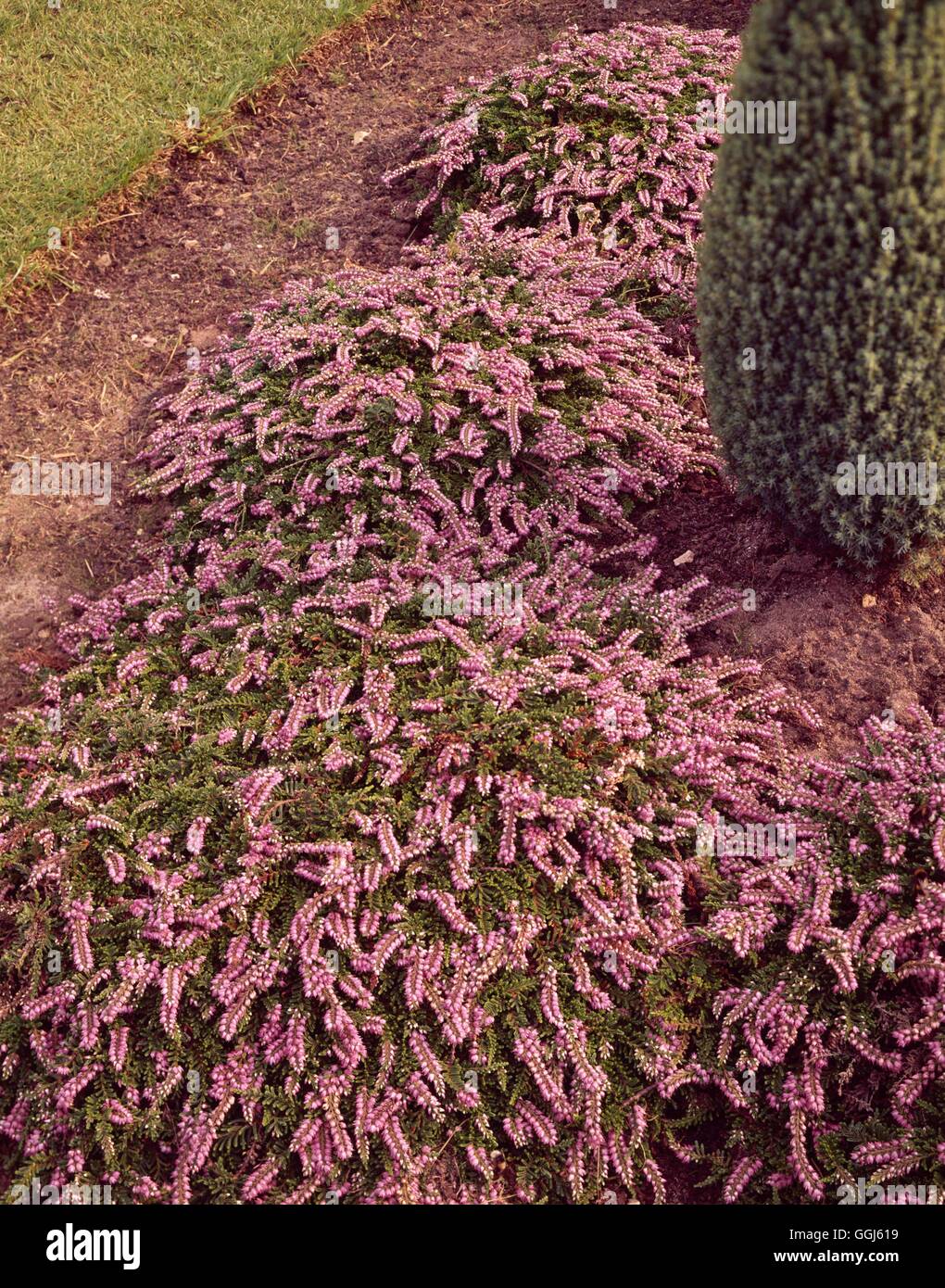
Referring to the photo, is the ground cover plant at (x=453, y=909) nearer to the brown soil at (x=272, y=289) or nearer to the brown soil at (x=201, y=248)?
the brown soil at (x=272, y=289)

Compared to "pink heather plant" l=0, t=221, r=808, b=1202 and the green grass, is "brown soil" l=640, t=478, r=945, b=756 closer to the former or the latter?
"pink heather plant" l=0, t=221, r=808, b=1202

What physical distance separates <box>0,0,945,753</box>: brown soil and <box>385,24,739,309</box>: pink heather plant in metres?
0.52

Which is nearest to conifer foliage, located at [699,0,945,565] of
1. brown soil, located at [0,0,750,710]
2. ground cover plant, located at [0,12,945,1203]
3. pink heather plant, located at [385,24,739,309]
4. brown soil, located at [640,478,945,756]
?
brown soil, located at [640,478,945,756]

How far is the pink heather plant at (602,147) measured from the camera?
17.4 ft

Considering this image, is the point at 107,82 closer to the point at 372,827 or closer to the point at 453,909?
the point at 372,827

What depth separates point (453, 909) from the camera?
2.99 m

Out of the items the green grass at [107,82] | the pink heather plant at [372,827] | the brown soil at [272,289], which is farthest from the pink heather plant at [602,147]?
the green grass at [107,82]

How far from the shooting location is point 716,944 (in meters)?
3.05

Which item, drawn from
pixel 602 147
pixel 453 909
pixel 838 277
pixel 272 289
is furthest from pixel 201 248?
pixel 453 909

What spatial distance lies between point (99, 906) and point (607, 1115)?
5.01 feet

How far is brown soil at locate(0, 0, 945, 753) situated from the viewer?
3.78 m

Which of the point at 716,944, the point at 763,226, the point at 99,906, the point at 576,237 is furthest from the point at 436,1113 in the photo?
the point at 576,237

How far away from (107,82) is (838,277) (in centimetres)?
560

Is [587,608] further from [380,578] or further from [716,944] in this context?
[716,944]
